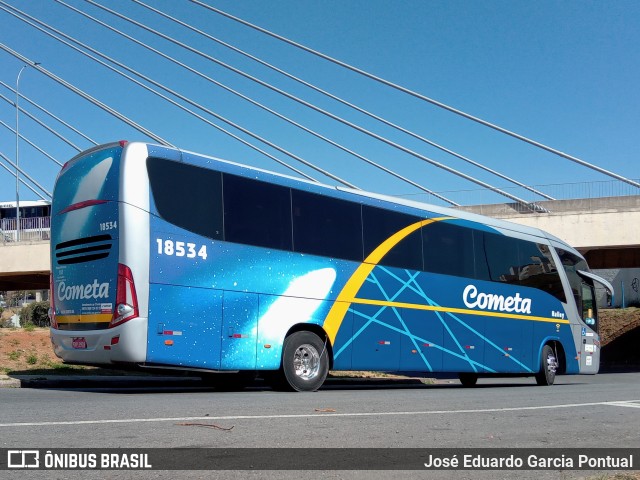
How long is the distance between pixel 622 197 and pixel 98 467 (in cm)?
2917

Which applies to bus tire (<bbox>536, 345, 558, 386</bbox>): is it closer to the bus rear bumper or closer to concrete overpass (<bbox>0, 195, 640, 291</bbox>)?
the bus rear bumper

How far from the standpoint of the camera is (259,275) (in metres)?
12.9

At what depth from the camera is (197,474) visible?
17.3ft

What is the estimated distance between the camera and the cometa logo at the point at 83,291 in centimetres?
1160

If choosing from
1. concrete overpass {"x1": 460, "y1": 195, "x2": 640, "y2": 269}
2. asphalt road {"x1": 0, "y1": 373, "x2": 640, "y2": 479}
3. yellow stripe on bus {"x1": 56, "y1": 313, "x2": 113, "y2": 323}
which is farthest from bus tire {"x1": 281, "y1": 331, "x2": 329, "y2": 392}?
concrete overpass {"x1": 460, "y1": 195, "x2": 640, "y2": 269}

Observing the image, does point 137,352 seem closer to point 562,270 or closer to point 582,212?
point 562,270

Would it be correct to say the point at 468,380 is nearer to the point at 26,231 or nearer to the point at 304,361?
the point at 304,361

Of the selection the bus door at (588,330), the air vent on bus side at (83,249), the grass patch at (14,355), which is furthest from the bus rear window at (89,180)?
the bus door at (588,330)

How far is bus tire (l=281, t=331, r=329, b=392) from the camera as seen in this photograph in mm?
13164

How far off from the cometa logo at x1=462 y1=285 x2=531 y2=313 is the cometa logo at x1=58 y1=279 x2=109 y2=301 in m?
8.04

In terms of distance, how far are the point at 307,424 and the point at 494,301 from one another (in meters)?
10.6

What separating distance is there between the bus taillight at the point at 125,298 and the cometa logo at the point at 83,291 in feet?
1.01

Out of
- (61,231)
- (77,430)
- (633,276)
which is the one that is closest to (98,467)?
(77,430)

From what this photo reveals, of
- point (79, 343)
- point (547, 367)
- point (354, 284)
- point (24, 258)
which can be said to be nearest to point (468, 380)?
point (547, 367)
